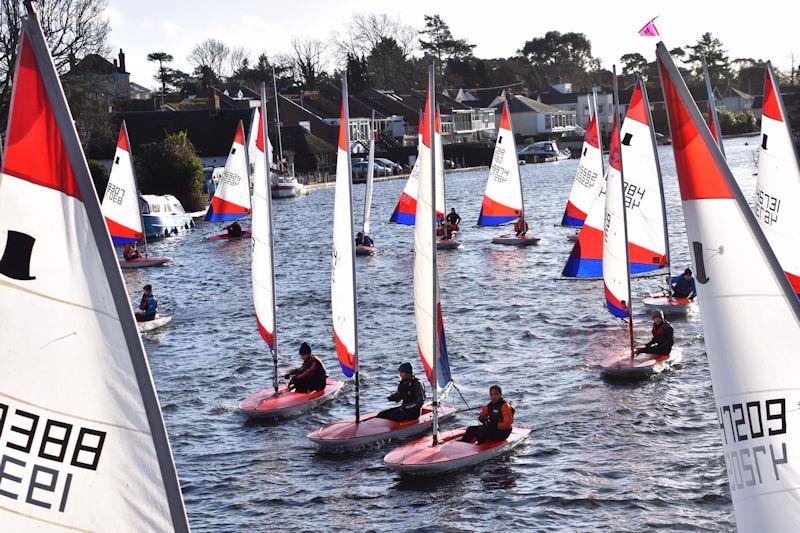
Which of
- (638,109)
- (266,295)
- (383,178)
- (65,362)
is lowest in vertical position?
(266,295)

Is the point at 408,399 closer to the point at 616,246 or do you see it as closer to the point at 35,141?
the point at 616,246

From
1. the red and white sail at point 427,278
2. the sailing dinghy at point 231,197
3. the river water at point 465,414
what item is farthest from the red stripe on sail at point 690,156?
the sailing dinghy at point 231,197

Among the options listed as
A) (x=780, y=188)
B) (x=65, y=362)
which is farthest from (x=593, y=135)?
(x=65, y=362)

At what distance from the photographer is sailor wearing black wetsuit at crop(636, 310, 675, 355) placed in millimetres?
23812

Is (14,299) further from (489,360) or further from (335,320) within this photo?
(489,360)

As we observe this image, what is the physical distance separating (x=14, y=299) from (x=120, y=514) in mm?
1327

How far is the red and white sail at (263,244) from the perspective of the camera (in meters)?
21.8

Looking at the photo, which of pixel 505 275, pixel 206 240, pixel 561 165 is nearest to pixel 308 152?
pixel 561 165

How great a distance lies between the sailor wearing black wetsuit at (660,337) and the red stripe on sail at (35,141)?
19461 millimetres

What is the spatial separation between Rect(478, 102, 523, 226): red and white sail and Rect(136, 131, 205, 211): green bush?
29.4m

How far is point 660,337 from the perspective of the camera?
23984 millimetres

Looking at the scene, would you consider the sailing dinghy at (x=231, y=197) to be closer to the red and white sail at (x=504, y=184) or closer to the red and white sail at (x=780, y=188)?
the red and white sail at (x=504, y=184)

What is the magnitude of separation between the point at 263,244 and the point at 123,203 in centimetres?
2453

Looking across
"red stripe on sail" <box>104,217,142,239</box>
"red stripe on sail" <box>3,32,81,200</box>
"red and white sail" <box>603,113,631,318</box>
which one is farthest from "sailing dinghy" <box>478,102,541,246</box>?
"red stripe on sail" <box>3,32,81,200</box>
